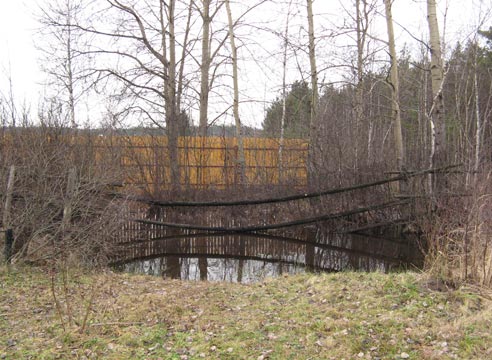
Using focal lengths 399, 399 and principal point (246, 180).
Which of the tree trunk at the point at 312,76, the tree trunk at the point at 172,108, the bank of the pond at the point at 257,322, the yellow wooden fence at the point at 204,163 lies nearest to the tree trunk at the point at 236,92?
the yellow wooden fence at the point at 204,163

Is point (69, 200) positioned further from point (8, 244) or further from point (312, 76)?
point (312, 76)

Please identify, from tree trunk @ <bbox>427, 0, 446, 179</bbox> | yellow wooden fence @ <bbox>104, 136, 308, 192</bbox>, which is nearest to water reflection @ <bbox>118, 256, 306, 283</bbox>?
yellow wooden fence @ <bbox>104, 136, 308, 192</bbox>

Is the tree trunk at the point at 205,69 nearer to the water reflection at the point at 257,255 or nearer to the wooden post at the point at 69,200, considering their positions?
the water reflection at the point at 257,255

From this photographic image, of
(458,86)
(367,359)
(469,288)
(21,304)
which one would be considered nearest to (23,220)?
(21,304)

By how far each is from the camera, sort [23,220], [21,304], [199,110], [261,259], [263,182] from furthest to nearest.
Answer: [199,110] < [263,182] < [261,259] < [23,220] < [21,304]

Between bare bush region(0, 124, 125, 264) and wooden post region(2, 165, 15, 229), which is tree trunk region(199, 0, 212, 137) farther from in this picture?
wooden post region(2, 165, 15, 229)

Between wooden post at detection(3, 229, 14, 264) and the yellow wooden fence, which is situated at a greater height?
the yellow wooden fence

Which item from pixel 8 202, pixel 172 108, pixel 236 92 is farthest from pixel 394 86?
pixel 8 202

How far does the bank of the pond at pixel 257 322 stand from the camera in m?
3.70

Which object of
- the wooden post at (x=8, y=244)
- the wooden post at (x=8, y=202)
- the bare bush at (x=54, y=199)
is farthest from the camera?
the bare bush at (x=54, y=199)

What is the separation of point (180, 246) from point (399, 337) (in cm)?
800

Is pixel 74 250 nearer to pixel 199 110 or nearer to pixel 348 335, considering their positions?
pixel 348 335

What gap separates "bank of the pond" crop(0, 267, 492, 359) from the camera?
3.70m

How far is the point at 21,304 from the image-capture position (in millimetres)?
5117
